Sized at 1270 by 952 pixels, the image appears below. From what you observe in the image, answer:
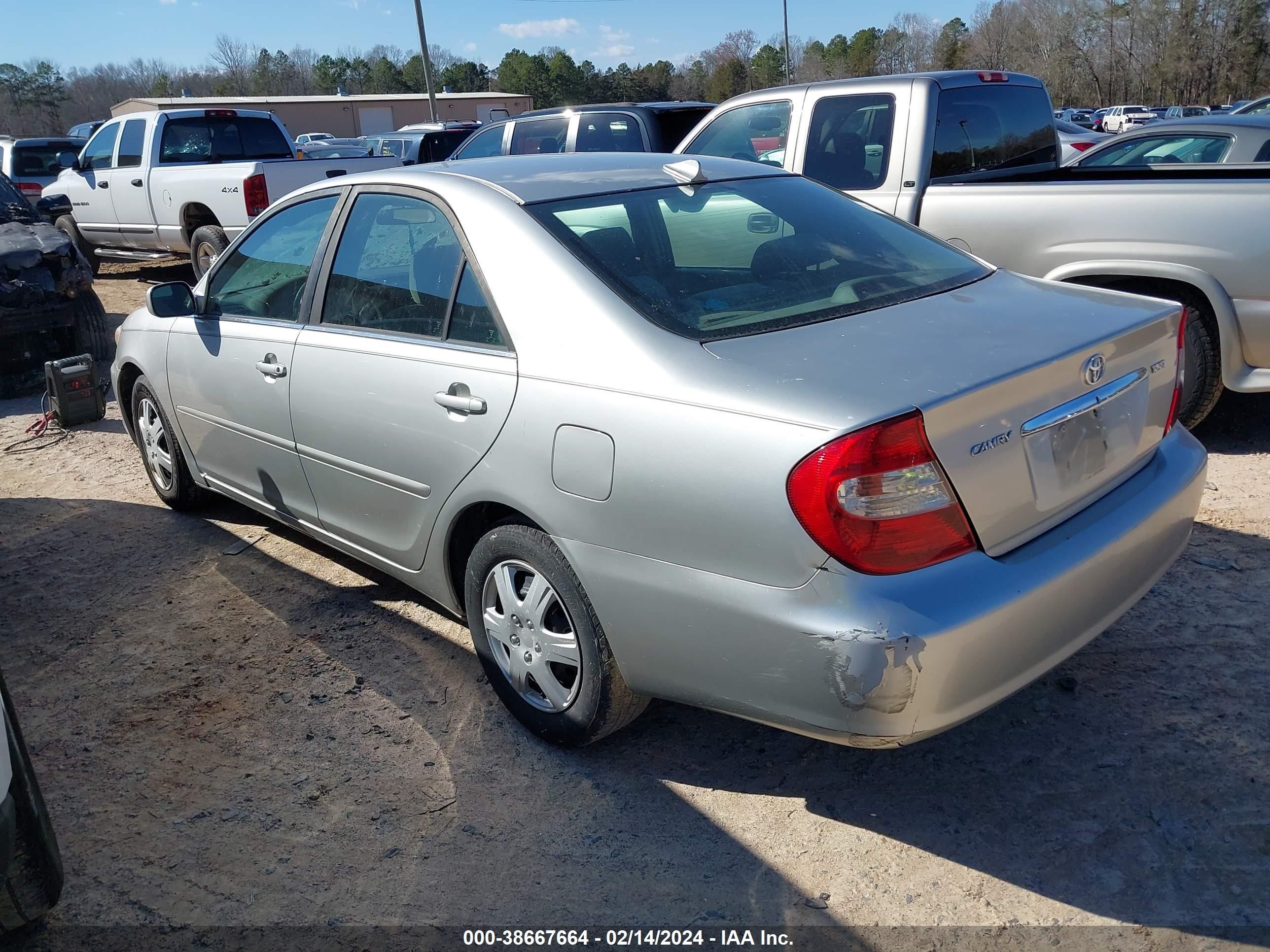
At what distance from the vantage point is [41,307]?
7984 mm

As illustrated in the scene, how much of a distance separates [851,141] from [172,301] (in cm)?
386

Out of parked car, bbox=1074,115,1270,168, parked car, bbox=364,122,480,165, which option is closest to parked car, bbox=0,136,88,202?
parked car, bbox=364,122,480,165

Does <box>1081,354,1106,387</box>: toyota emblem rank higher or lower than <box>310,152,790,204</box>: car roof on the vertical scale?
lower

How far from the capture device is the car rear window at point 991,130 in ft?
19.6

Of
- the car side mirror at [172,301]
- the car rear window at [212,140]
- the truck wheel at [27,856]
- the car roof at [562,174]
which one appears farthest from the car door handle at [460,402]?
the car rear window at [212,140]

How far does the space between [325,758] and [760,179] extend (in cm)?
242

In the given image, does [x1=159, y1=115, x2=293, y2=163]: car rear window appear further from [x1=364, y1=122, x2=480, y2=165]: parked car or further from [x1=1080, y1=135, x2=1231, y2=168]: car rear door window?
[x1=1080, y1=135, x2=1231, y2=168]: car rear door window

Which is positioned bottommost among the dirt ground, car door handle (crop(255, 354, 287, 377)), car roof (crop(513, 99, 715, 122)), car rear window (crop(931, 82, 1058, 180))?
the dirt ground

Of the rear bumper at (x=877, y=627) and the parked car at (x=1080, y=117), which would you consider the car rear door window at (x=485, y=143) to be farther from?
the parked car at (x=1080, y=117)

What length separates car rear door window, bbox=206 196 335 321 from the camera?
4020 mm

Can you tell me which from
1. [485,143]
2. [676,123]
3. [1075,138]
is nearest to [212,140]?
[485,143]

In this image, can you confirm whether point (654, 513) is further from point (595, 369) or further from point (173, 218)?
point (173, 218)

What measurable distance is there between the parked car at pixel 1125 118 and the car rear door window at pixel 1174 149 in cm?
2778

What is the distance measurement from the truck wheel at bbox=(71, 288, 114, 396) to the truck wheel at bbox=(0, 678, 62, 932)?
6.41 metres
